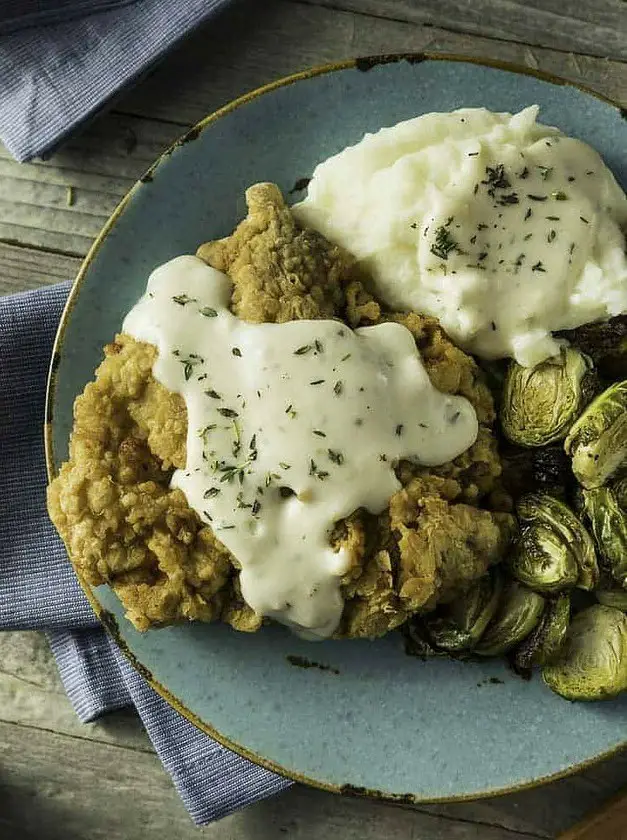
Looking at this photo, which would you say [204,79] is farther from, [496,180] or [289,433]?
[289,433]

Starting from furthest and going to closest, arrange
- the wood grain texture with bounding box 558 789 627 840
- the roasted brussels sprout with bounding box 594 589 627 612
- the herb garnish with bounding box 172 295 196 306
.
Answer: the wood grain texture with bounding box 558 789 627 840 < the roasted brussels sprout with bounding box 594 589 627 612 < the herb garnish with bounding box 172 295 196 306

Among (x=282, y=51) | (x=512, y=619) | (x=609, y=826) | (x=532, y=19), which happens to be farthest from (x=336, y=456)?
(x=532, y=19)

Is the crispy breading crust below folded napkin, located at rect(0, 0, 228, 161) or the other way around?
below

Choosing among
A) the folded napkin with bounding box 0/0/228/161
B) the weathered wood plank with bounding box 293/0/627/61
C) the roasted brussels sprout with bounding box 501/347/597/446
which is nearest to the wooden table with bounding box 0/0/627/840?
the weathered wood plank with bounding box 293/0/627/61

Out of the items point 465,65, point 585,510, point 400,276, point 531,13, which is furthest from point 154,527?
point 531,13

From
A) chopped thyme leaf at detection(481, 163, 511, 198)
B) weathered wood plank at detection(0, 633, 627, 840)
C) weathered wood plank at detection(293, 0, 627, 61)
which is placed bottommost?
weathered wood plank at detection(0, 633, 627, 840)

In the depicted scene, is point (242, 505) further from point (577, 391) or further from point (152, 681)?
point (577, 391)

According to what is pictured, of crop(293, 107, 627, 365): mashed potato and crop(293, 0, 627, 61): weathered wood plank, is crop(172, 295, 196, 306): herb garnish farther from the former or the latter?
crop(293, 0, 627, 61): weathered wood plank

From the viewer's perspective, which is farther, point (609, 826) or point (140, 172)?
point (140, 172)

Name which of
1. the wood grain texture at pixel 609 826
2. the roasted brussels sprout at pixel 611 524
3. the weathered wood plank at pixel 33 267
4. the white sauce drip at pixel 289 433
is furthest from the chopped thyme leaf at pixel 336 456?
the wood grain texture at pixel 609 826
